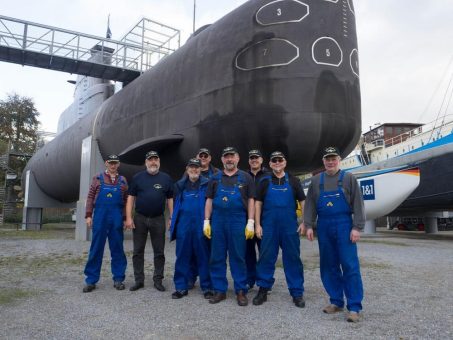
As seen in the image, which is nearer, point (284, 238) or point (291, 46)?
point (284, 238)

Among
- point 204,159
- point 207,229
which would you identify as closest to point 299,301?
point 207,229

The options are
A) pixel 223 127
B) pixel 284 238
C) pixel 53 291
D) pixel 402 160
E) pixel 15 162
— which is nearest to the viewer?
pixel 284 238

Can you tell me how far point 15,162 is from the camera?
1264 inches

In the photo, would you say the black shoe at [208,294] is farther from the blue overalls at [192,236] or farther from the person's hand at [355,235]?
the person's hand at [355,235]

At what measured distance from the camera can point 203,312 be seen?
384 cm

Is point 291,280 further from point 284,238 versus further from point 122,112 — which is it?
point 122,112

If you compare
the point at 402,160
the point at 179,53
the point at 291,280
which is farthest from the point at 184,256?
the point at 402,160

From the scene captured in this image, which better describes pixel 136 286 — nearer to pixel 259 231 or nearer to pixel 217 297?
pixel 217 297

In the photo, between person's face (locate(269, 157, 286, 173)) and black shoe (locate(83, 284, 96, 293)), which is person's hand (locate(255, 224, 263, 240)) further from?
black shoe (locate(83, 284, 96, 293))

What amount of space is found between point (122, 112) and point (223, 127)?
4.08 metres

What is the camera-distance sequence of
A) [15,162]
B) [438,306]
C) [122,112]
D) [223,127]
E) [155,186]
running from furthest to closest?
[15,162], [122,112], [223,127], [155,186], [438,306]

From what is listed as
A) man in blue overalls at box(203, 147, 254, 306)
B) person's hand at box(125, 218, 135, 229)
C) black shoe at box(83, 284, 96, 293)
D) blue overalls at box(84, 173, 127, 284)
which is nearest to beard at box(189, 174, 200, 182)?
man in blue overalls at box(203, 147, 254, 306)

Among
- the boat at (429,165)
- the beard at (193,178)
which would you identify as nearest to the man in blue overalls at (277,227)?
the beard at (193,178)

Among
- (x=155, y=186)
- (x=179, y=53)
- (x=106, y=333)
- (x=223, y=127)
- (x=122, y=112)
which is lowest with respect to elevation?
(x=106, y=333)
